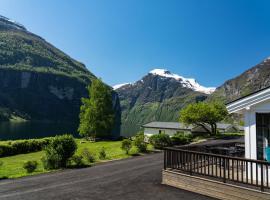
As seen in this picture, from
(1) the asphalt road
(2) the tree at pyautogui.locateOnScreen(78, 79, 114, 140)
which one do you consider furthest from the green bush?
(1) the asphalt road

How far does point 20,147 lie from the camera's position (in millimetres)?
32875

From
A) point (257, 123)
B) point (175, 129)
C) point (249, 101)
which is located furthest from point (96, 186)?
point (175, 129)

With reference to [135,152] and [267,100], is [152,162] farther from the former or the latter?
[267,100]

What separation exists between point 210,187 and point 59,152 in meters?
10.9

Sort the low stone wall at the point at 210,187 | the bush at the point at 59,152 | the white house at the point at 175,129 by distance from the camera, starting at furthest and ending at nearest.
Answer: the white house at the point at 175,129 → the bush at the point at 59,152 → the low stone wall at the point at 210,187

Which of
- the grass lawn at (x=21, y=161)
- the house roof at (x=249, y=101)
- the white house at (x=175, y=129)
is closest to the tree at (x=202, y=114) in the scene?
the white house at (x=175, y=129)

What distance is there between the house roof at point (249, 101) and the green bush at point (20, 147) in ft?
77.3

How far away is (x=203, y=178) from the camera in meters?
11.0

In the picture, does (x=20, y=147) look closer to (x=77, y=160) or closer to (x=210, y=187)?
(x=77, y=160)

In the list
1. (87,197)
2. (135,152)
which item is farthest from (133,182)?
(135,152)

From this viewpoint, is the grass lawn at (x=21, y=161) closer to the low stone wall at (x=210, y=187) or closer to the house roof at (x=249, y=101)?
the low stone wall at (x=210, y=187)

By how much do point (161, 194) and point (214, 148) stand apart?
620 cm

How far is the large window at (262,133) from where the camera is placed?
10.3m

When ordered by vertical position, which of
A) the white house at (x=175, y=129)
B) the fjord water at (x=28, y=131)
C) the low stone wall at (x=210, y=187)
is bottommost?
the fjord water at (x=28, y=131)
